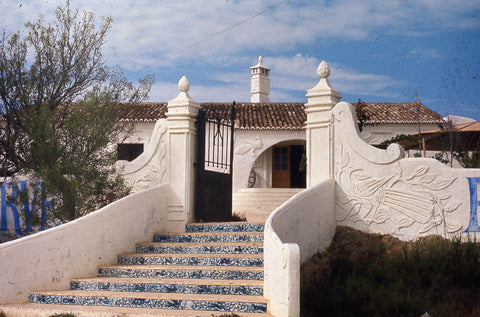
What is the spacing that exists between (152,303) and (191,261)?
148 centimetres

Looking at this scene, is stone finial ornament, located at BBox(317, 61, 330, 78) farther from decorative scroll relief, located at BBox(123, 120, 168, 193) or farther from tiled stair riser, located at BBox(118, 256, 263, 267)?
tiled stair riser, located at BBox(118, 256, 263, 267)

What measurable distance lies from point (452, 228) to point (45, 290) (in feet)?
20.3

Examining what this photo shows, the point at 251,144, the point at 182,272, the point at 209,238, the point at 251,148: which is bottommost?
the point at 182,272

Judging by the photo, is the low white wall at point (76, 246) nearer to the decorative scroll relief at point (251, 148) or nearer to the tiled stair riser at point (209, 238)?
the tiled stair riser at point (209, 238)

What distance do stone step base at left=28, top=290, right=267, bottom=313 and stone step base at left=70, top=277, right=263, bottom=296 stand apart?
0.52 ft

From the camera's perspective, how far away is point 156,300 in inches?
265

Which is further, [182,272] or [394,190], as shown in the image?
[394,190]

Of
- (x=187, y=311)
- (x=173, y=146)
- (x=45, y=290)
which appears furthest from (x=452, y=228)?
(x=45, y=290)

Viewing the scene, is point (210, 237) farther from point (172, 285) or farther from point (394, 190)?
point (394, 190)

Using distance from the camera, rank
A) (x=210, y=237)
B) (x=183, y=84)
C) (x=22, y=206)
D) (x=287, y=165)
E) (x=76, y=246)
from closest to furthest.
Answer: (x=76, y=246)
(x=210, y=237)
(x=183, y=84)
(x=22, y=206)
(x=287, y=165)

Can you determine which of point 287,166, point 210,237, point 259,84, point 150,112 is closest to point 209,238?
point 210,237

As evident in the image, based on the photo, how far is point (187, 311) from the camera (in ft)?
21.2

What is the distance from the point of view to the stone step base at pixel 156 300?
636cm

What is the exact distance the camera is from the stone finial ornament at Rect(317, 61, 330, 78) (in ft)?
31.3
